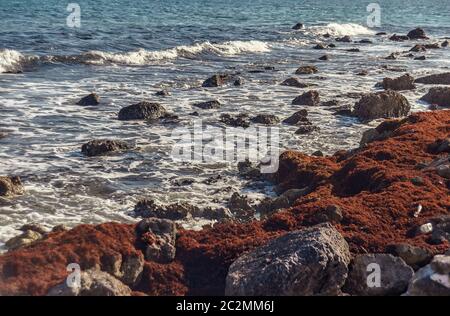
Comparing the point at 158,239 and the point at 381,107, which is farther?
the point at 381,107

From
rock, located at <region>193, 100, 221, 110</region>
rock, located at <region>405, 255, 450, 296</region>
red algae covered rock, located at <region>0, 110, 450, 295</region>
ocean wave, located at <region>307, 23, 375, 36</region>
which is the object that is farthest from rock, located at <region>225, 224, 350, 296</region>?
ocean wave, located at <region>307, 23, 375, 36</region>

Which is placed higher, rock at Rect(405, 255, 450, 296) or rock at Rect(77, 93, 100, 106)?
rock at Rect(405, 255, 450, 296)

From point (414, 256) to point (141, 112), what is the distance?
45.4ft

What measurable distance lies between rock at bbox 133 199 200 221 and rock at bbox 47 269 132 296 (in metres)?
4.53

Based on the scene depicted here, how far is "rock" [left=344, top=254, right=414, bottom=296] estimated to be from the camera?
780 centimetres

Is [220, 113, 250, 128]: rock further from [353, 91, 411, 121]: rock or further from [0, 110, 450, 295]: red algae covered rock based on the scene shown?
[0, 110, 450, 295]: red algae covered rock

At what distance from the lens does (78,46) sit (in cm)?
3866

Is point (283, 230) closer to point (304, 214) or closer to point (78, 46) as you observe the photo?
point (304, 214)

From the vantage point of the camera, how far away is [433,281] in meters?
7.10

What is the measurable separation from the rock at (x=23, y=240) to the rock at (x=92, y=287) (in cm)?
279

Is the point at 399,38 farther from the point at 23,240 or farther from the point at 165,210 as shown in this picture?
the point at 23,240

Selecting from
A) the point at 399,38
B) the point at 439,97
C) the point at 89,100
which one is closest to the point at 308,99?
the point at 439,97

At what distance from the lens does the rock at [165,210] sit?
12.0m

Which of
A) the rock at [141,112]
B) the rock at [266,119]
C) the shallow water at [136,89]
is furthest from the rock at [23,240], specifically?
the rock at [266,119]
